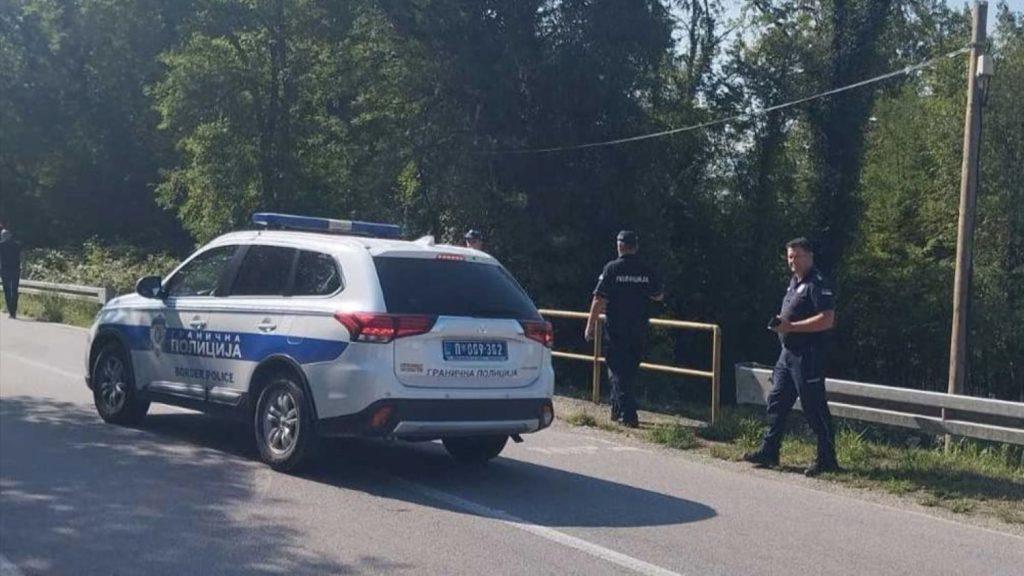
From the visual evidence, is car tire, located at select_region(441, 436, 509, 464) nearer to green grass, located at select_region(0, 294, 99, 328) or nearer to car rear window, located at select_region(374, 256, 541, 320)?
car rear window, located at select_region(374, 256, 541, 320)

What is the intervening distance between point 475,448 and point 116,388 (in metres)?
3.44

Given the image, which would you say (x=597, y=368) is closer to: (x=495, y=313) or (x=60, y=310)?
(x=495, y=313)

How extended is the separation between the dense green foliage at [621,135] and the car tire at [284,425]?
15.0 meters

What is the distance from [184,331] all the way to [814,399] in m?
5.07

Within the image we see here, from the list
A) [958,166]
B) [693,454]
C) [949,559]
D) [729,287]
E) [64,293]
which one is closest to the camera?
[949,559]

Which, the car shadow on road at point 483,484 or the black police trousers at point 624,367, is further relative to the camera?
the black police trousers at point 624,367

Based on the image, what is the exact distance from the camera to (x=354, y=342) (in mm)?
8500

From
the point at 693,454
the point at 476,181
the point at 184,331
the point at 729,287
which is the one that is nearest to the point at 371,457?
the point at 184,331

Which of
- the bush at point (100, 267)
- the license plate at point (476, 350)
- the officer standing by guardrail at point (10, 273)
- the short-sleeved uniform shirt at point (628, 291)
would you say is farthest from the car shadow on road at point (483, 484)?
the bush at point (100, 267)

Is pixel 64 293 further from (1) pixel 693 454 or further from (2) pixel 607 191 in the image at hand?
(1) pixel 693 454

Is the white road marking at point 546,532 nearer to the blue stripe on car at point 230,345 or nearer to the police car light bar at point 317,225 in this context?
the blue stripe on car at point 230,345

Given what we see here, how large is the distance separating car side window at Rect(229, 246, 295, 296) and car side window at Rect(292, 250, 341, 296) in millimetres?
130

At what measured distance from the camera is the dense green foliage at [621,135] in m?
24.0

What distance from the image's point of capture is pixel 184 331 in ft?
33.6
